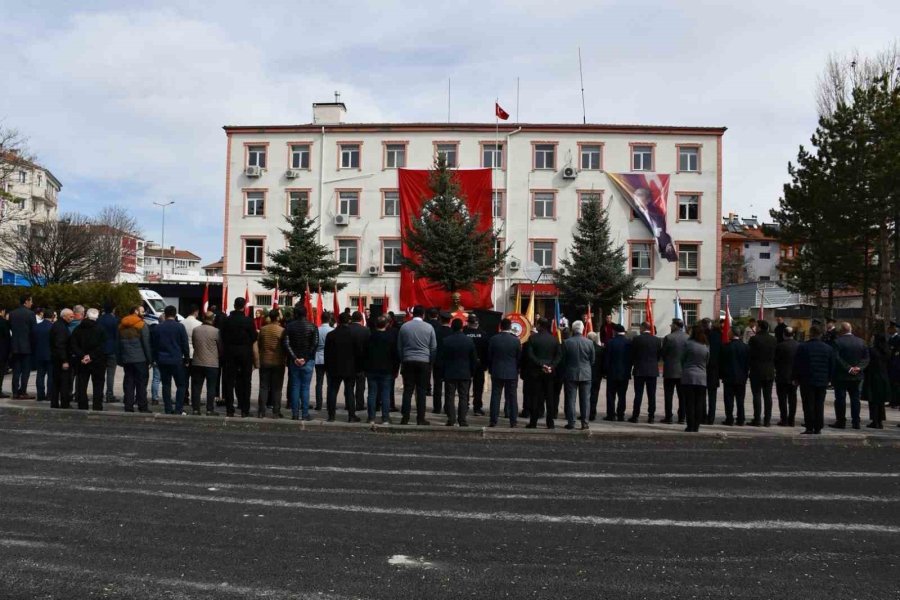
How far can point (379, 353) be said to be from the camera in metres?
14.5

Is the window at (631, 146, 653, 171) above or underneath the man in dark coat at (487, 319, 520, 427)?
above

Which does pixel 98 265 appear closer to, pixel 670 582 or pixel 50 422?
pixel 50 422

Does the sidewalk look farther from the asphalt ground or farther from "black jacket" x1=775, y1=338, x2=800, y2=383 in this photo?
the asphalt ground

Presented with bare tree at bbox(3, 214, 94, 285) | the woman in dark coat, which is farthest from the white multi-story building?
the woman in dark coat

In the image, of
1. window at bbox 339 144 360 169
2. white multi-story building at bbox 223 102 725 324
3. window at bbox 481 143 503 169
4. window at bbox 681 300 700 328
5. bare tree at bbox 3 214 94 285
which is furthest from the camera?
bare tree at bbox 3 214 94 285

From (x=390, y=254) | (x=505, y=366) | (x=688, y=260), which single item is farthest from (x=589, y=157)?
(x=505, y=366)

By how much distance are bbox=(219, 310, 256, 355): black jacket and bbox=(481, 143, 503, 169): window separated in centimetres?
4005

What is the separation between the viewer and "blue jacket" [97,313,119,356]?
15.6 meters

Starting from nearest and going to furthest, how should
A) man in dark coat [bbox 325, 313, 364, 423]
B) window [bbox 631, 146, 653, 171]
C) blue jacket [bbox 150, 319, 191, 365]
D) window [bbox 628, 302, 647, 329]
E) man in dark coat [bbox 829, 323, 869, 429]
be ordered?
1. man in dark coat [bbox 325, 313, 364, 423]
2. blue jacket [bbox 150, 319, 191, 365]
3. man in dark coat [bbox 829, 323, 869, 429]
4. window [bbox 628, 302, 647, 329]
5. window [bbox 631, 146, 653, 171]

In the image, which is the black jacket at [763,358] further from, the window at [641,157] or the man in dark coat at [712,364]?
the window at [641,157]

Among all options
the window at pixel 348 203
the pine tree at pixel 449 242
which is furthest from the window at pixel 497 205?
the window at pixel 348 203

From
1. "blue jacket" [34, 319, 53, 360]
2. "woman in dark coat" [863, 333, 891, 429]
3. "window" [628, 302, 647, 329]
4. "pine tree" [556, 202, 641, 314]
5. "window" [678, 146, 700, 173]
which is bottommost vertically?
"woman in dark coat" [863, 333, 891, 429]

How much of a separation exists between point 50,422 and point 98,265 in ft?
172

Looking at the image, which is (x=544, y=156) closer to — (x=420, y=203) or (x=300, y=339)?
(x=420, y=203)
